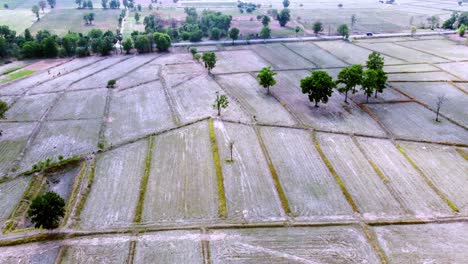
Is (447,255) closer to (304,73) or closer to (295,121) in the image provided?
(295,121)

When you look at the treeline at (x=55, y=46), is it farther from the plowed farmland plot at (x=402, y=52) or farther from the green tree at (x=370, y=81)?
the plowed farmland plot at (x=402, y=52)

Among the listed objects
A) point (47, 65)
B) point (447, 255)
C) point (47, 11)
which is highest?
point (47, 11)

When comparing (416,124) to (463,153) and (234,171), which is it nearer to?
(463,153)

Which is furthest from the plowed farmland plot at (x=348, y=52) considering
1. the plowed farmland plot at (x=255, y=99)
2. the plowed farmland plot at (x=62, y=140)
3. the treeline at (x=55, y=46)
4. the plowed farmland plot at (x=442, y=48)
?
the plowed farmland plot at (x=62, y=140)

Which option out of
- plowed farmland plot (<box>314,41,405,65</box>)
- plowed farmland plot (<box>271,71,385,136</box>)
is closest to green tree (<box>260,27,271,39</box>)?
plowed farmland plot (<box>314,41,405,65</box>)

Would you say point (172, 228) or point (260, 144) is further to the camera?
point (260, 144)

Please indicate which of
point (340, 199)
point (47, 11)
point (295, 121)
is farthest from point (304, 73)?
point (47, 11)

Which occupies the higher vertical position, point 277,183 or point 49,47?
point 49,47

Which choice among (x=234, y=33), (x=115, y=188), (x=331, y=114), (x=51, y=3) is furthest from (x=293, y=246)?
(x=51, y=3)
